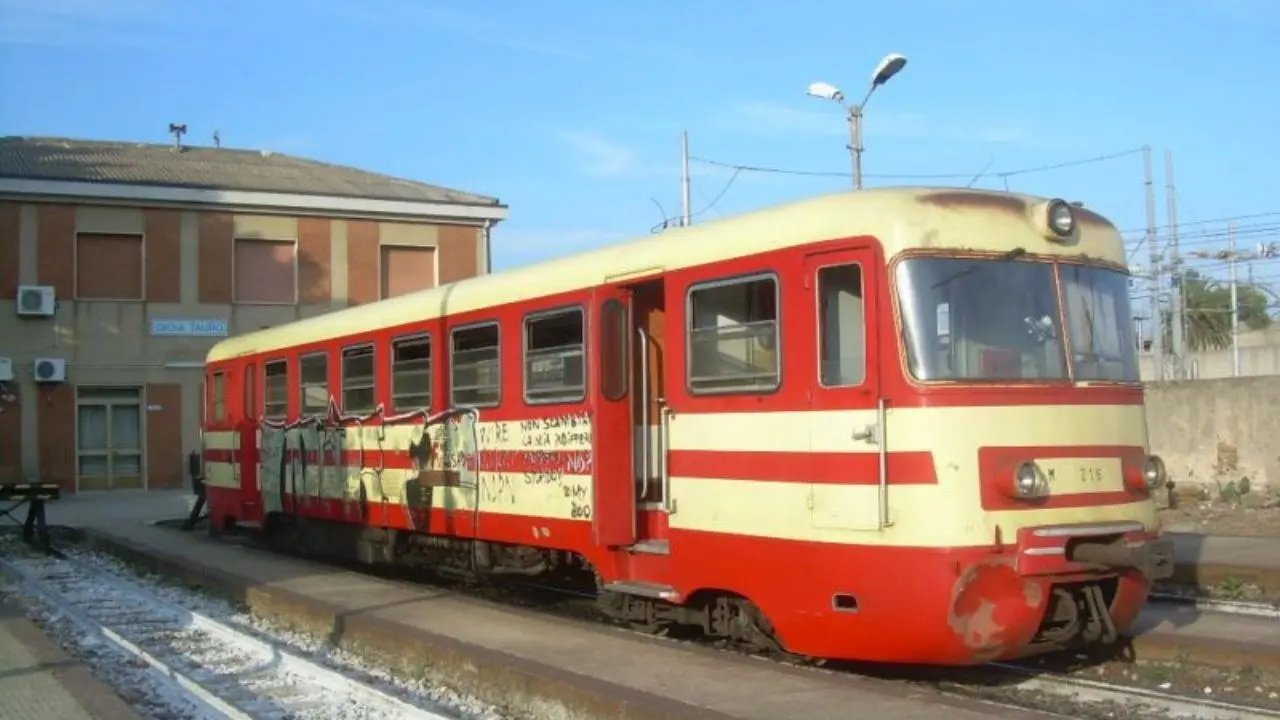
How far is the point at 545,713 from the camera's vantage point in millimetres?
7383

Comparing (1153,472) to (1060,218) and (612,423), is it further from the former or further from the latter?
(612,423)

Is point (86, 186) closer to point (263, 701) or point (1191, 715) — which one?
point (263, 701)

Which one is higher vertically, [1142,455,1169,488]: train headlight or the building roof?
the building roof

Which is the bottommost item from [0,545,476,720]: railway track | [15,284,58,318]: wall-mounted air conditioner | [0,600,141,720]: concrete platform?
[0,545,476,720]: railway track

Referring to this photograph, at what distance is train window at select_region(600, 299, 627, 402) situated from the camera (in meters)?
9.38

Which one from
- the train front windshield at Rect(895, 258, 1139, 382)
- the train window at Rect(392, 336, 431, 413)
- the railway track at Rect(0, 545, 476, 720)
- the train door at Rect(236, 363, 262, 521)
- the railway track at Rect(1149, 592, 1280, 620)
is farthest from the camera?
the train door at Rect(236, 363, 262, 521)

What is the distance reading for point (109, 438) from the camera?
104 feet

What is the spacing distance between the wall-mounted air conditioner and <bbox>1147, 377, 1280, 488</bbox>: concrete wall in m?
25.2

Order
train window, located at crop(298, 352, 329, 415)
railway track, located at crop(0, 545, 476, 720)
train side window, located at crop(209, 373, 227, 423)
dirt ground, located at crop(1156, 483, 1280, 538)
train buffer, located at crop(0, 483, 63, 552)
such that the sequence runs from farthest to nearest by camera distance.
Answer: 1. train buffer, located at crop(0, 483, 63, 552)
2. train side window, located at crop(209, 373, 227, 423)
3. dirt ground, located at crop(1156, 483, 1280, 538)
4. train window, located at crop(298, 352, 329, 415)
5. railway track, located at crop(0, 545, 476, 720)

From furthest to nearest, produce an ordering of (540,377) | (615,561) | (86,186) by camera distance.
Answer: (86,186)
(540,377)
(615,561)

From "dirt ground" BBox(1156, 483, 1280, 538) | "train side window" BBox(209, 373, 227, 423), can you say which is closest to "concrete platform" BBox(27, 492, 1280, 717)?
"dirt ground" BBox(1156, 483, 1280, 538)


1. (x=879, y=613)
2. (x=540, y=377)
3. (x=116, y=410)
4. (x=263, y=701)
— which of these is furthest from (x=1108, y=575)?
(x=116, y=410)

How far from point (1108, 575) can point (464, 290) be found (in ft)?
21.1

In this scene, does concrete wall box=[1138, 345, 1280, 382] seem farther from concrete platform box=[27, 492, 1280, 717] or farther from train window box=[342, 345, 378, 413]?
train window box=[342, 345, 378, 413]
